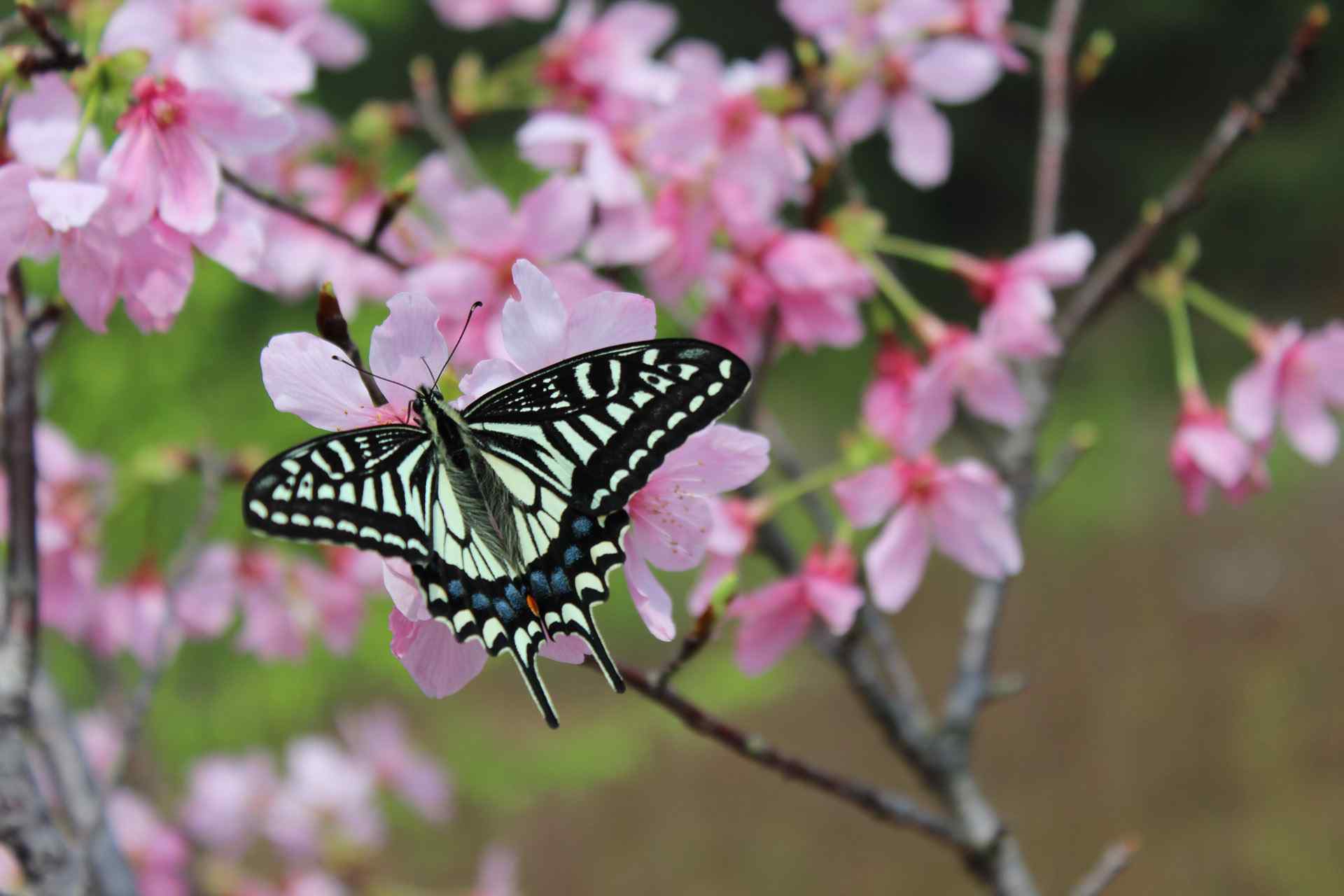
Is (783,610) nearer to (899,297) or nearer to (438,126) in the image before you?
(899,297)

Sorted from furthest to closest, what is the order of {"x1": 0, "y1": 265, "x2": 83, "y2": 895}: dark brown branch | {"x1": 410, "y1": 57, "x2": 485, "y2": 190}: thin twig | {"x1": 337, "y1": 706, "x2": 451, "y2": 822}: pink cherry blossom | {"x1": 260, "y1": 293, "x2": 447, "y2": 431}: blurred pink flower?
{"x1": 337, "y1": 706, "x2": 451, "y2": 822}: pink cherry blossom < {"x1": 410, "y1": 57, "x2": 485, "y2": 190}: thin twig < {"x1": 0, "y1": 265, "x2": 83, "y2": 895}: dark brown branch < {"x1": 260, "y1": 293, "x2": 447, "y2": 431}: blurred pink flower

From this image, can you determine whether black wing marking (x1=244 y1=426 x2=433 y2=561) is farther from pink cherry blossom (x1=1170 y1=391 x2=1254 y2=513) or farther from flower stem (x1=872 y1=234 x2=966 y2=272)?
pink cherry blossom (x1=1170 y1=391 x2=1254 y2=513)

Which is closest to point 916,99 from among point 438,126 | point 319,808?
point 438,126

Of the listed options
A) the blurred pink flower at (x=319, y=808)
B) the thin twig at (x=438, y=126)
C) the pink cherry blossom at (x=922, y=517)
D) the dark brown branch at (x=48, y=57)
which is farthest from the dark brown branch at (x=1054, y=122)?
the blurred pink flower at (x=319, y=808)

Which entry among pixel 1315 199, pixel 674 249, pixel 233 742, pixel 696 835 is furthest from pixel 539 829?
pixel 1315 199

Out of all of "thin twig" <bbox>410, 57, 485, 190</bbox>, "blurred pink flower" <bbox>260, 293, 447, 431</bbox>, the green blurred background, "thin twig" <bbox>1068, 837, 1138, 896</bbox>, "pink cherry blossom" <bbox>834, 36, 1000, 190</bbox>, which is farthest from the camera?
the green blurred background

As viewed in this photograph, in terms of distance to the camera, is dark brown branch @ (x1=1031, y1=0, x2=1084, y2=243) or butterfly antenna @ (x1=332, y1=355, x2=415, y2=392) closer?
butterfly antenna @ (x1=332, y1=355, x2=415, y2=392)

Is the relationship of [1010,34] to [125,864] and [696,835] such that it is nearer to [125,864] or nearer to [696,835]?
[125,864]

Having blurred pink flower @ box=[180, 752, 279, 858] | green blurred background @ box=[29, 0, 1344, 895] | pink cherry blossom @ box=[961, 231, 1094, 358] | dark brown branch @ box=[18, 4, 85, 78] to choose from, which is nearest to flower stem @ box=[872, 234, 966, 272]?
pink cherry blossom @ box=[961, 231, 1094, 358]
